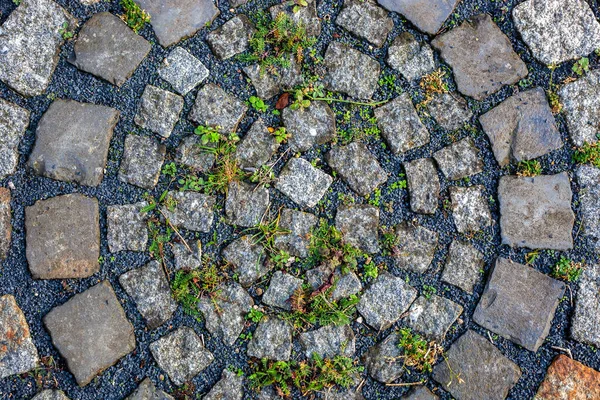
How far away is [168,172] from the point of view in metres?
3.15

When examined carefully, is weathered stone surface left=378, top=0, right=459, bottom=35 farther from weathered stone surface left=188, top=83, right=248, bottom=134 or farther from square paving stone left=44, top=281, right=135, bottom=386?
square paving stone left=44, top=281, right=135, bottom=386

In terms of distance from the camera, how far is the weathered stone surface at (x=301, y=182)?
10.6 feet

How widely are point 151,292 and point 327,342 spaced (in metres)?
1.05

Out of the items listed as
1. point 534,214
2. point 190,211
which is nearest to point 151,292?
point 190,211

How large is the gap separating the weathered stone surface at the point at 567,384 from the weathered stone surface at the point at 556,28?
6.12ft

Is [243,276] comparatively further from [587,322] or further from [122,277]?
[587,322]

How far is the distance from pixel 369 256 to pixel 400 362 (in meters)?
0.65

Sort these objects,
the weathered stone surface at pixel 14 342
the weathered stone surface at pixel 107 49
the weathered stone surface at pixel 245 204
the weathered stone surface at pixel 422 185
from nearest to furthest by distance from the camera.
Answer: the weathered stone surface at pixel 14 342 < the weathered stone surface at pixel 107 49 < the weathered stone surface at pixel 245 204 < the weathered stone surface at pixel 422 185

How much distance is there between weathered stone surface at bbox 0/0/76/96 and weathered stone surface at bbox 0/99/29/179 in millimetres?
114

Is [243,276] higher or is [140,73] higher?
[140,73]

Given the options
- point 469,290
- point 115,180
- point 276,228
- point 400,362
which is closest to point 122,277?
point 115,180

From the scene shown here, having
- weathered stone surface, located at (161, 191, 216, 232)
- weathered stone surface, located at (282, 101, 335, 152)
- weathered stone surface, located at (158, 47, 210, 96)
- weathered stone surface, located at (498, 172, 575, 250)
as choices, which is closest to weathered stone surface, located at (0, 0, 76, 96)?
weathered stone surface, located at (158, 47, 210, 96)

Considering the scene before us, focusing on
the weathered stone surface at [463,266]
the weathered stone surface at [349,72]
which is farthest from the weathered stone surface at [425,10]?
the weathered stone surface at [463,266]

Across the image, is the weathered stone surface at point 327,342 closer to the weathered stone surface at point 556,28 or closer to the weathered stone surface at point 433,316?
the weathered stone surface at point 433,316
